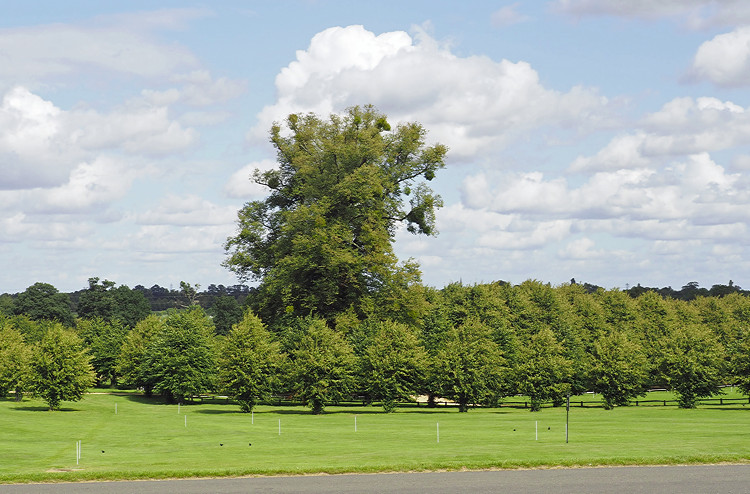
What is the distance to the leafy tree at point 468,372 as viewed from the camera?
65.4 metres

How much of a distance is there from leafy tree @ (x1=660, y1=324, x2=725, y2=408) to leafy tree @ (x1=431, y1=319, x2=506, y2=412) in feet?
50.8

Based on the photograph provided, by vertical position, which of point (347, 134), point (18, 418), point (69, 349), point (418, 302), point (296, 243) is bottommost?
point (18, 418)

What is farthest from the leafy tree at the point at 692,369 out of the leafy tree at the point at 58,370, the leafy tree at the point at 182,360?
the leafy tree at the point at 58,370

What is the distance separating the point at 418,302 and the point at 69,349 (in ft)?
99.3

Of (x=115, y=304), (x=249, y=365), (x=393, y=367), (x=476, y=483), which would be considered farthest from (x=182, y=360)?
(x=115, y=304)

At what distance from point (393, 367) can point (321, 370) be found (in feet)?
19.0

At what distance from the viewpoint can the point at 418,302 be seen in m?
74.5

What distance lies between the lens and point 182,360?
7369cm

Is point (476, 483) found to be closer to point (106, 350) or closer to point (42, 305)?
point (106, 350)

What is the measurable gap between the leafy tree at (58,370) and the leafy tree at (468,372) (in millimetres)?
28492

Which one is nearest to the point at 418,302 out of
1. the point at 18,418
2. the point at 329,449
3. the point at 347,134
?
the point at 347,134

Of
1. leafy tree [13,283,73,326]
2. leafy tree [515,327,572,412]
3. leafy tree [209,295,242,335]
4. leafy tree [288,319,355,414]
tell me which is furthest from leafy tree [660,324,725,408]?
leafy tree [13,283,73,326]

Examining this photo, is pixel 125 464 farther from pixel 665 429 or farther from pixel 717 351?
pixel 717 351

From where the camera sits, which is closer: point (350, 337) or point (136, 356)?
point (350, 337)
